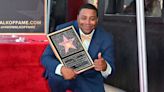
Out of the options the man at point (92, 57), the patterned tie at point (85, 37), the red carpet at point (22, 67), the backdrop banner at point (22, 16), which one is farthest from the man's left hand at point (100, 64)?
the backdrop banner at point (22, 16)

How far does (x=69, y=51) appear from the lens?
2432 mm

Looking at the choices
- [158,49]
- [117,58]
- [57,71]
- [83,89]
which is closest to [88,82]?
[83,89]

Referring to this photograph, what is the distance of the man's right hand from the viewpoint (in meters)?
2.35

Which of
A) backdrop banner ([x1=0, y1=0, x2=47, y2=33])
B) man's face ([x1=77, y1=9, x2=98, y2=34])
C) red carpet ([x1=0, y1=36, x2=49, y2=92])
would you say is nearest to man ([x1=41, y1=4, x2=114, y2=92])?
man's face ([x1=77, y1=9, x2=98, y2=34])

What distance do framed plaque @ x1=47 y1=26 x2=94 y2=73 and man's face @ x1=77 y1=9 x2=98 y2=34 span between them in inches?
3.7

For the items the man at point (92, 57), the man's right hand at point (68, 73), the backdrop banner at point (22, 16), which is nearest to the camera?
the man's right hand at point (68, 73)

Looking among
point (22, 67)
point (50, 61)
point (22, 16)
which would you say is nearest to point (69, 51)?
point (50, 61)

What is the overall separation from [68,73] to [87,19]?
1.07ft

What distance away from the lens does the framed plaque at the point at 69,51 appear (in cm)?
242

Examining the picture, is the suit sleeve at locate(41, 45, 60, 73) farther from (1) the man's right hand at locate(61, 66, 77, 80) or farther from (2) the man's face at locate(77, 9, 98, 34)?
(2) the man's face at locate(77, 9, 98, 34)

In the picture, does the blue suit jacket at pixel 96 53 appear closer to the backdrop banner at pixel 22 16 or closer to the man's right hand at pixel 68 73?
the man's right hand at pixel 68 73

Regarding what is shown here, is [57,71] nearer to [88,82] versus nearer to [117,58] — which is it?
[88,82]

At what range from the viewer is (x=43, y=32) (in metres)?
3.51

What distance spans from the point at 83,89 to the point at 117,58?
1.89 meters
